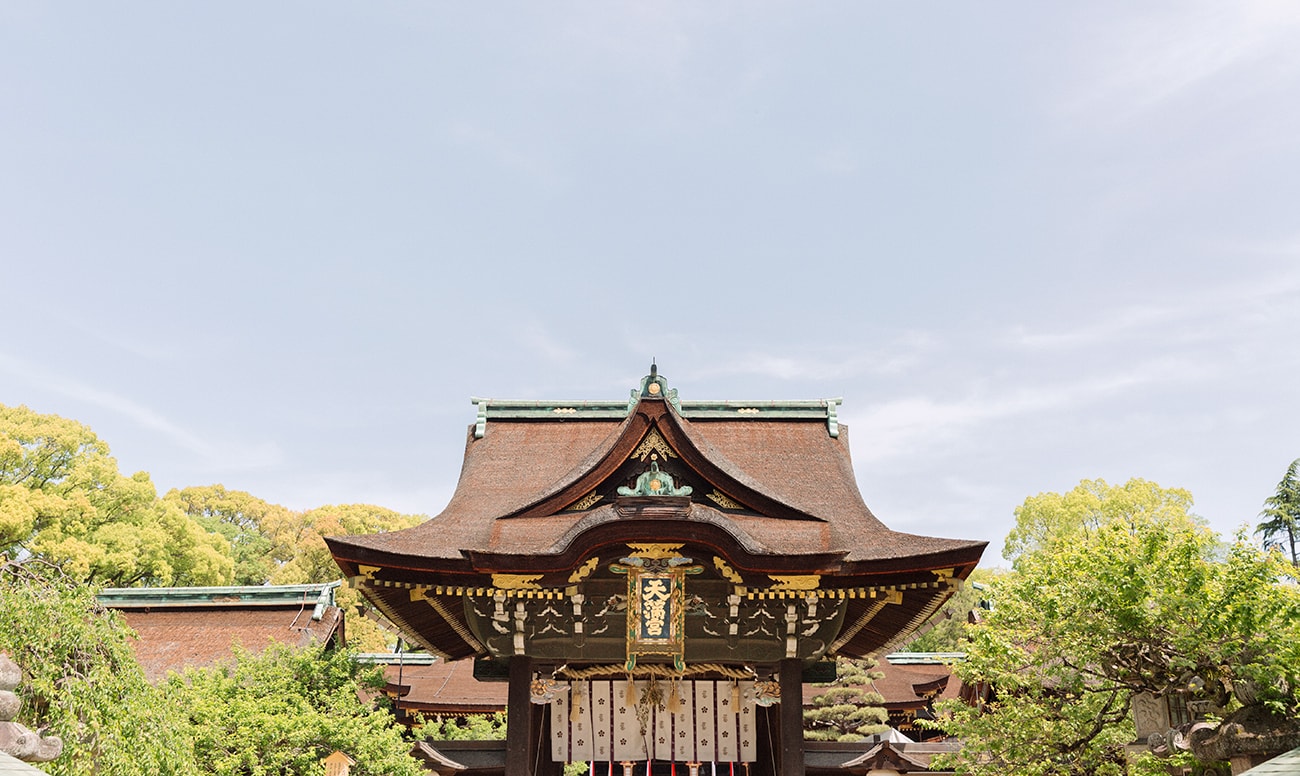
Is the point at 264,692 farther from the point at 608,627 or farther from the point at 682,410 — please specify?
the point at 682,410

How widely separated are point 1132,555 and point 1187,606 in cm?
88

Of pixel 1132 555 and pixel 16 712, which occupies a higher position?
pixel 1132 555

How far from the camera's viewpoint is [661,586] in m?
9.97

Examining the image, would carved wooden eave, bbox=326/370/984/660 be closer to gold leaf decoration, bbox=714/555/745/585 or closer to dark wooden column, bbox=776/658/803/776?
gold leaf decoration, bbox=714/555/745/585

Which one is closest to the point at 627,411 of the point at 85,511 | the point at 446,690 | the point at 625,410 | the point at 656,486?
A: the point at 625,410

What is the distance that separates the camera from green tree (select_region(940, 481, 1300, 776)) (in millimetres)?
7891

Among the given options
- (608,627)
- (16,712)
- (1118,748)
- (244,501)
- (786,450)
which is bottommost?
(1118,748)

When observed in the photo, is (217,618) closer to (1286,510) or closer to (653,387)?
(653,387)

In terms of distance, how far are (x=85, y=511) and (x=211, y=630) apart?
37.2 ft

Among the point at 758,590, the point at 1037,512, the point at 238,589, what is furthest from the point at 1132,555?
the point at 1037,512

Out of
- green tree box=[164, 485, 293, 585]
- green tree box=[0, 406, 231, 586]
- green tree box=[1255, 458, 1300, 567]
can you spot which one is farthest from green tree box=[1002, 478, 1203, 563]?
green tree box=[164, 485, 293, 585]

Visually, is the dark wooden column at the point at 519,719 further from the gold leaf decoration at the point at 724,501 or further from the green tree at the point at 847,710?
the green tree at the point at 847,710

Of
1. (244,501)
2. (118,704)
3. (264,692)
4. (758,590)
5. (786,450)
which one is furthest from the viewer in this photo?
(244,501)

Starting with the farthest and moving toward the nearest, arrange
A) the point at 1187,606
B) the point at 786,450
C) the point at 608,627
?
1. the point at 786,450
2. the point at 608,627
3. the point at 1187,606
